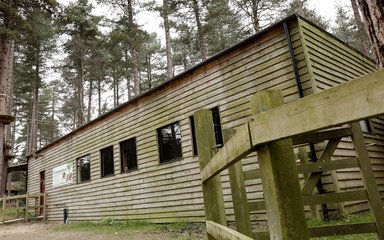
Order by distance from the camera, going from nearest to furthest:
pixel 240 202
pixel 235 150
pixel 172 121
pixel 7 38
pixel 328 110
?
pixel 328 110 < pixel 235 150 < pixel 240 202 < pixel 172 121 < pixel 7 38

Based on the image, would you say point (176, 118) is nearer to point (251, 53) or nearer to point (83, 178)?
point (251, 53)

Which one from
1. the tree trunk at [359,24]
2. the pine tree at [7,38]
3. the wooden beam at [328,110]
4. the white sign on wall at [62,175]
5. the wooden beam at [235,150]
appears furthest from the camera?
the tree trunk at [359,24]

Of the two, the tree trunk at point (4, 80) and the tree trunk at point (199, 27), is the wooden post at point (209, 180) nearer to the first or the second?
the tree trunk at point (4, 80)

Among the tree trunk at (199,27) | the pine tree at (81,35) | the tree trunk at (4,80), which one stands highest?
the pine tree at (81,35)

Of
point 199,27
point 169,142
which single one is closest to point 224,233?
point 169,142

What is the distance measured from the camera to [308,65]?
6344 millimetres

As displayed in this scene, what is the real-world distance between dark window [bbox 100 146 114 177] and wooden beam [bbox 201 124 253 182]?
10.9 meters

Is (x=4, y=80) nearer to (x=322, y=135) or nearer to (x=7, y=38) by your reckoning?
(x=7, y=38)

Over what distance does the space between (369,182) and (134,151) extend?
9.06m

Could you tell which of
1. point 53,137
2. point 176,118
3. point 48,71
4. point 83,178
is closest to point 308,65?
point 176,118

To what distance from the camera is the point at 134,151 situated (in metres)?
11.0

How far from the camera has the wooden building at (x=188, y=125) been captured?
22.0 ft

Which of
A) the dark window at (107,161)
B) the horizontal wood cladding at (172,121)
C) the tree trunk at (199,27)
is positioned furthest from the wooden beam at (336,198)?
the tree trunk at (199,27)

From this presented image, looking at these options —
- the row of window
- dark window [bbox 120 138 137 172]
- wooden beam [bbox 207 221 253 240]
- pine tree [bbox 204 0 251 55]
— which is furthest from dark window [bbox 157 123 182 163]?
pine tree [bbox 204 0 251 55]
